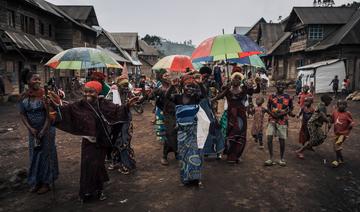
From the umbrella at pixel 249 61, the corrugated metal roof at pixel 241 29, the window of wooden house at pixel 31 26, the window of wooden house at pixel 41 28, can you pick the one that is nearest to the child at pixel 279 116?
the umbrella at pixel 249 61

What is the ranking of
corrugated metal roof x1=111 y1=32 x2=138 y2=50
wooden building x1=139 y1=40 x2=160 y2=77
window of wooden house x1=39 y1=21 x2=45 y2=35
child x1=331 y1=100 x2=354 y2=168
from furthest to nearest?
wooden building x1=139 y1=40 x2=160 y2=77
corrugated metal roof x1=111 y1=32 x2=138 y2=50
window of wooden house x1=39 y1=21 x2=45 y2=35
child x1=331 y1=100 x2=354 y2=168

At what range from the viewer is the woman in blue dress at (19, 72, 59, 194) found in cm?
454

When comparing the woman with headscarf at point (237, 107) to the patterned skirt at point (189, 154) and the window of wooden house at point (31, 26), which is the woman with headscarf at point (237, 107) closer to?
the patterned skirt at point (189, 154)

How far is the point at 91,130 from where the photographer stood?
4.24 meters

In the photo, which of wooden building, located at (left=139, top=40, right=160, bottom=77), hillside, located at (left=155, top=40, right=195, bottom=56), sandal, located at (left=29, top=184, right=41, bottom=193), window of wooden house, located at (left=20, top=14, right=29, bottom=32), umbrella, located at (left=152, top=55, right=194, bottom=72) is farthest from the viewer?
hillside, located at (left=155, top=40, right=195, bottom=56)

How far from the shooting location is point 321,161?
6527 mm

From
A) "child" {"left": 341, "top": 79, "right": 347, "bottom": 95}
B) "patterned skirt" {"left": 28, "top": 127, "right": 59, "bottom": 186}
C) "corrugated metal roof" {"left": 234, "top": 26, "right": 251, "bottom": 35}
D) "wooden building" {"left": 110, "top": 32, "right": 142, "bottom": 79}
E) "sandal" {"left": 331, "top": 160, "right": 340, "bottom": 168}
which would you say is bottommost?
"sandal" {"left": 331, "top": 160, "right": 340, "bottom": 168}

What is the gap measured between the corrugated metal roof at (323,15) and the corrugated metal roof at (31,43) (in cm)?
2102

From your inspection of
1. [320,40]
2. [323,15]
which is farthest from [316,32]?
[323,15]

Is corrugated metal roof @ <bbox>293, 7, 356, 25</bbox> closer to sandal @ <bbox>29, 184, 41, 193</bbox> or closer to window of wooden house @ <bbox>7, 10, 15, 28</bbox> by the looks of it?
window of wooden house @ <bbox>7, 10, 15, 28</bbox>

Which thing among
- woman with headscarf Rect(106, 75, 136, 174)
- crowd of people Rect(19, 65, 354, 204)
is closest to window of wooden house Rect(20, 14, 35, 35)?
crowd of people Rect(19, 65, 354, 204)

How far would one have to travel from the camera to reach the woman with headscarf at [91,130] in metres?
4.23

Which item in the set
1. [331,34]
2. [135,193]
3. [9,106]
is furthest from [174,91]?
[331,34]

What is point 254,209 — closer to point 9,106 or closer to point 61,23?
point 9,106
